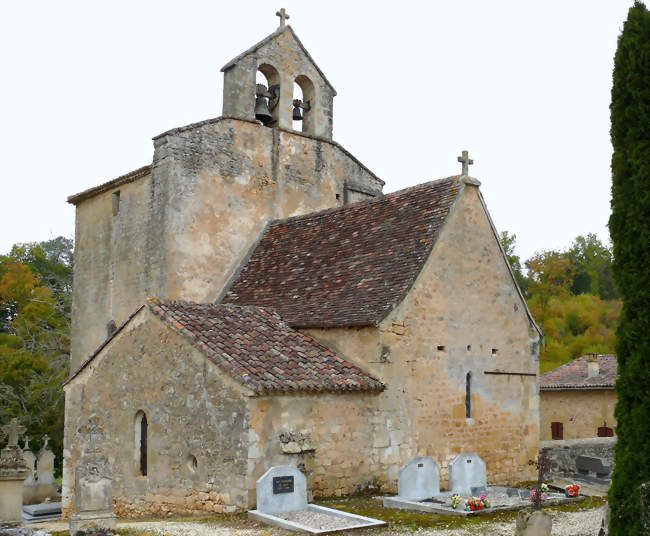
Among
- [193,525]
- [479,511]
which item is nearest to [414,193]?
[479,511]

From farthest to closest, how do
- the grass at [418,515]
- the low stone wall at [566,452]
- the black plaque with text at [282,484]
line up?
the low stone wall at [566,452]
the black plaque with text at [282,484]
the grass at [418,515]

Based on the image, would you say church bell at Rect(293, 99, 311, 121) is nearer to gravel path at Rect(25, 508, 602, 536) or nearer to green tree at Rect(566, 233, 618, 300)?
gravel path at Rect(25, 508, 602, 536)

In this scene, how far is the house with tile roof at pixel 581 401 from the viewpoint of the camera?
101ft

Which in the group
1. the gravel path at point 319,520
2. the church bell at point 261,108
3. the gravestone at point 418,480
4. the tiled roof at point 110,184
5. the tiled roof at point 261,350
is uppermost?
the church bell at point 261,108

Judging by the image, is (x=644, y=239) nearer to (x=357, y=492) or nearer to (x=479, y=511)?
(x=479, y=511)

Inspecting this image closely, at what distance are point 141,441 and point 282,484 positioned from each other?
14.3 feet

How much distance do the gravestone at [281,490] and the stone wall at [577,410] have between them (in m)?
21.2

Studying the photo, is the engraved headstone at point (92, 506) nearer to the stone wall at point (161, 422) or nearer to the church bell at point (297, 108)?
the stone wall at point (161, 422)

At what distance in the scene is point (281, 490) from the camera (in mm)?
12469

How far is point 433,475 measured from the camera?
14.0 meters

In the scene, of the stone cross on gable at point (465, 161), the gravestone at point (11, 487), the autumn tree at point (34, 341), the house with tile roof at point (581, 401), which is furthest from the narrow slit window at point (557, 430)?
the gravestone at point (11, 487)

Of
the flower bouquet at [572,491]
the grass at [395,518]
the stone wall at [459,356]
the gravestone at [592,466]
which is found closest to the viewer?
the grass at [395,518]

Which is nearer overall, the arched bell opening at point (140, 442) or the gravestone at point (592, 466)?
the arched bell opening at point (140, 442)

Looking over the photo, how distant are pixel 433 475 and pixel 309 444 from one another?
2.38 m
